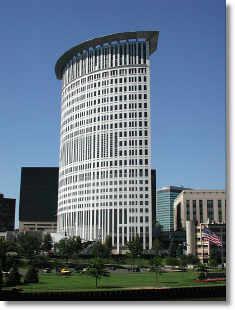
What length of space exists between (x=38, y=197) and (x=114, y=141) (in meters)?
73.8

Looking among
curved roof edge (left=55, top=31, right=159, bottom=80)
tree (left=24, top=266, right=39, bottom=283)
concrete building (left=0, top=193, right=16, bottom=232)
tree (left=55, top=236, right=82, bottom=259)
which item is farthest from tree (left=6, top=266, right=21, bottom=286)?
→ concrete building (left=0, top=193, right=16, bottom=232)

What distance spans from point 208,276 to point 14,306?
45.6 ft

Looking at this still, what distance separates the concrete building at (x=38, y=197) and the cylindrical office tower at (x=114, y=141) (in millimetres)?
59938

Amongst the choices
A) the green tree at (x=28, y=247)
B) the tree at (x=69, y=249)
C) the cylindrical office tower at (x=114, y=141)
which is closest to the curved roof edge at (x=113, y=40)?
the cylindrical office tower at (x=114, y=141)

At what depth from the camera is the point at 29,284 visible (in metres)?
26.6

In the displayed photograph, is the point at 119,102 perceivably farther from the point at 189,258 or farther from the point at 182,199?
the point at 189,258

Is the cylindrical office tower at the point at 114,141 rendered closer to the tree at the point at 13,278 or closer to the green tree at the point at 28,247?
the green tree at the point at 28,247

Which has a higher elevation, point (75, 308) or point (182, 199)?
point (182, 199)

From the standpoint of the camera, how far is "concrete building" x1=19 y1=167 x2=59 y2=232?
146 m

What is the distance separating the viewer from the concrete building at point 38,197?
146 meters

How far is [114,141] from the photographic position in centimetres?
8138

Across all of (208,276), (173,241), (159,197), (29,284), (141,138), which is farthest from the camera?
(159,197)

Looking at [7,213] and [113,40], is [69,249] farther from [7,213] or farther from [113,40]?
[7,213]

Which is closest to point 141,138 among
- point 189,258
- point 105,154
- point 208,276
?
point 105,154
